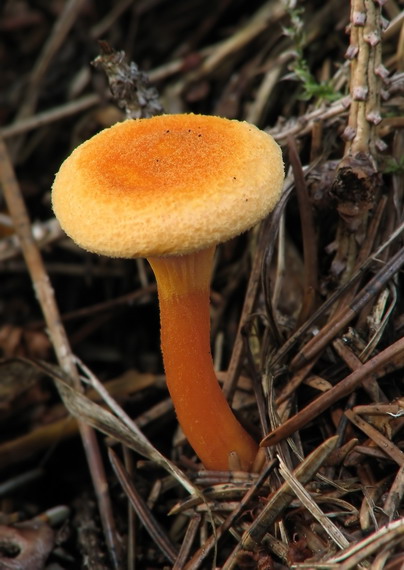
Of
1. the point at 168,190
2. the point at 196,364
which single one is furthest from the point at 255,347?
the point at 168,190

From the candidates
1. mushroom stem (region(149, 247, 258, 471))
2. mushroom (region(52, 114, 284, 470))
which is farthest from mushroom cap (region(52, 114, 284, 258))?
mushroom stem (region(149, 247, 258, 471))

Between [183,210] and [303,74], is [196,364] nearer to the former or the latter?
[183,210]

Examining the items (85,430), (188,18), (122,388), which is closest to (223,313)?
(122,388)

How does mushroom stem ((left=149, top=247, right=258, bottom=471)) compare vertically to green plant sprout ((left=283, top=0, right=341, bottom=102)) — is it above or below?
below

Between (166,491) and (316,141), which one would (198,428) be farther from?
(316,141)

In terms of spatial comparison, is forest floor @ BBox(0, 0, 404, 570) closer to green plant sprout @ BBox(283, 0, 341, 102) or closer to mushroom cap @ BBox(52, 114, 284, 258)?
green plant sprout @ BBox(283, 0, 341, 102)
